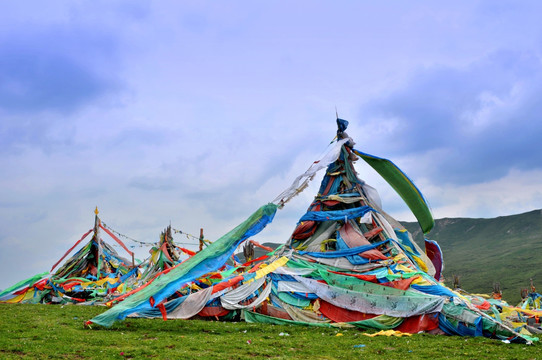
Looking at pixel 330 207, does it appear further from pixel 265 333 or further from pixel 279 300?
pixel 265 333

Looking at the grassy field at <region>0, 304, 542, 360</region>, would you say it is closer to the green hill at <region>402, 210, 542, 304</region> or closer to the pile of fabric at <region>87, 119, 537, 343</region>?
the pile of fabric at <region>87, 119, 537, 343</region>

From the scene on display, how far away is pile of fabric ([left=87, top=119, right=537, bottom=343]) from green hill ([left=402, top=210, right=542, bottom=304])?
54179mm

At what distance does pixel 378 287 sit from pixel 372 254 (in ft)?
7.01

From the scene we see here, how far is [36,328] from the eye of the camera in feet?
60.0

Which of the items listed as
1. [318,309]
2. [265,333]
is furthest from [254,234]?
[318,309]

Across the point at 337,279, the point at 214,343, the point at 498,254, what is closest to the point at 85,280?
the point at 337,279

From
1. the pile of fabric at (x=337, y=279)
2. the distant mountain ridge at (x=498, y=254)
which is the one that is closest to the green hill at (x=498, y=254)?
the distant mountain ridge at (x=498, y=254)

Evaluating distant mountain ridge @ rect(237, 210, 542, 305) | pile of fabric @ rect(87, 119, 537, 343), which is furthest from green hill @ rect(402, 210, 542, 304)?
pile of fabric @ rect(87, 119, 537, 343)

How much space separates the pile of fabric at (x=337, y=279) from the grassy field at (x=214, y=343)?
1.19 metres

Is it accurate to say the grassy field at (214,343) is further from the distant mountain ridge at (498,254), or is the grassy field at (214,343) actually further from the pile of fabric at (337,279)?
the distant mountain ridge at (498,254)

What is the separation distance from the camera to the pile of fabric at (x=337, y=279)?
1950cm

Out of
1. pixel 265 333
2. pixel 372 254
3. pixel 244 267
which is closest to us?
pixel 265 333

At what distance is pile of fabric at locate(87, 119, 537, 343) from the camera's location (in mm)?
19500

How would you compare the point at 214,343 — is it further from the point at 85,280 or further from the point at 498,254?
the point at 498,254
